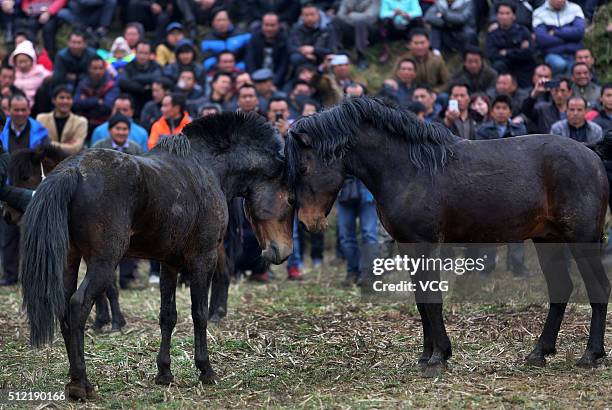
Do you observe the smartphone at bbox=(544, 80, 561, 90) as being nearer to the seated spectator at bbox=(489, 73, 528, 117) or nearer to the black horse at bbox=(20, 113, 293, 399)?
the seated spectator at bbox=(489, 73, 528, 117)

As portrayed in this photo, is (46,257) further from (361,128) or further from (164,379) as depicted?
(361,128)

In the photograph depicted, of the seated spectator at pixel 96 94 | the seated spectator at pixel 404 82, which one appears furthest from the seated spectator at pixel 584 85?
the seated spectator at pixel 96 94

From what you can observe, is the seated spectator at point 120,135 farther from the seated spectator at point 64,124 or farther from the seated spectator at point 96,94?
the seated spectator at point 96,94

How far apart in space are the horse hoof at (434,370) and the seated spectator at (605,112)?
196 inches

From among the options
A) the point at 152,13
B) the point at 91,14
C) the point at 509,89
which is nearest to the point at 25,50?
the point at 91,14

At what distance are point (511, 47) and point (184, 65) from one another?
5.10 metres

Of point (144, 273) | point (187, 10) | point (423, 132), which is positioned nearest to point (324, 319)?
point (423, 132)

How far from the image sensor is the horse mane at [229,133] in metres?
6.97

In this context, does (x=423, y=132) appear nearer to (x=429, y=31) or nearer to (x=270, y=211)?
(x=270, y=211)

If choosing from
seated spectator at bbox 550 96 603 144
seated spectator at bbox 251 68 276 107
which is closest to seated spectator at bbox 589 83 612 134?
seated spectator at bbox 550 96 603 144

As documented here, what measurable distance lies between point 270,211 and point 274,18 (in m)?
8.26

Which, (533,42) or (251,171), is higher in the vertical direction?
(533,42)

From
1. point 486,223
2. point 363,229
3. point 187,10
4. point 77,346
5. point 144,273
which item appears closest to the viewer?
point 77,346

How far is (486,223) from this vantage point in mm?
6742
